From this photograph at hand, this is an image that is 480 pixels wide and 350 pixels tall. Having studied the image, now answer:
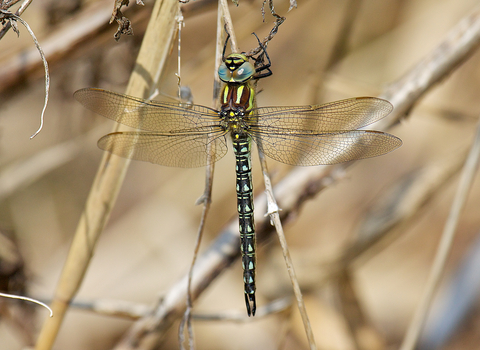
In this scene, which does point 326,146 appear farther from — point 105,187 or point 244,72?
point 105,187

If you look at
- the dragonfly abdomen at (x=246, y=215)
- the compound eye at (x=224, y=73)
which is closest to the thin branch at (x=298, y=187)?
the dragonfly abdomen at (x=246, y=215)

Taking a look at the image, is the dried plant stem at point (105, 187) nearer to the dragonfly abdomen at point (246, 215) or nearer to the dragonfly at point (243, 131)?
the dragonfly at point (243, 131)

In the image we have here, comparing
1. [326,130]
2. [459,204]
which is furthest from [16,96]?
[459,204]

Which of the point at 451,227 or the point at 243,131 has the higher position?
the point at 243,131

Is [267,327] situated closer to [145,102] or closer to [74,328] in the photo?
[74,328]

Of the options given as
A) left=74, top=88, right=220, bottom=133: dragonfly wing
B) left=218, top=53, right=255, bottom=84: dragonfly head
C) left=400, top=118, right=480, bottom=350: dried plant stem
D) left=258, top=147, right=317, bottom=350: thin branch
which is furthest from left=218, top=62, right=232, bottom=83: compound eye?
left=400, top=118, right=480, bottom=350: dried plant stem

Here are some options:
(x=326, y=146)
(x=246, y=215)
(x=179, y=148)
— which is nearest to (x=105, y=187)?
(x=179, y=148)

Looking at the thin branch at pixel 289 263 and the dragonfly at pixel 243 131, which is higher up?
the dragonfly at pixel 243 131
